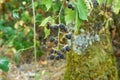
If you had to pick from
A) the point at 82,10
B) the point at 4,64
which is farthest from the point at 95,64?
the point at 82,10

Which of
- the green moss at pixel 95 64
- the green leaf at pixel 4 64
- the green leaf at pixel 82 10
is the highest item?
the green leaf at pixel 82 10

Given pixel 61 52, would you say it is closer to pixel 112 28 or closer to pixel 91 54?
pixel 91 54

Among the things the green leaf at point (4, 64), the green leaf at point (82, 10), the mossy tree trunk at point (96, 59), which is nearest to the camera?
the green leaf at point (82, 10)

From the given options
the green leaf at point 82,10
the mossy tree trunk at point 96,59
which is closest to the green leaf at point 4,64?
the mossy tree trunk at point 96,59

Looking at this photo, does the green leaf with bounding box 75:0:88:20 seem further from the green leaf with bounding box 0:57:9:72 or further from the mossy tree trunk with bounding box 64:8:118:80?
the mossy tree trunk with bounding box 64:8:118:80

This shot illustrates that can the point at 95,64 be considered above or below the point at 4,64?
below

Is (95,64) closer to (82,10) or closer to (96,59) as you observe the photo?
(96,59)

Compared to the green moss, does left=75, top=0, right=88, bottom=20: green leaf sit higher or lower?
higher

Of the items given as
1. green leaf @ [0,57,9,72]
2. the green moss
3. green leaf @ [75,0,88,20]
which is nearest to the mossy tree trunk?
the green moss

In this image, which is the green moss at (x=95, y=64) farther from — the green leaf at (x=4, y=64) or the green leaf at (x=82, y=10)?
the green leaf at (x=82, y=10)
